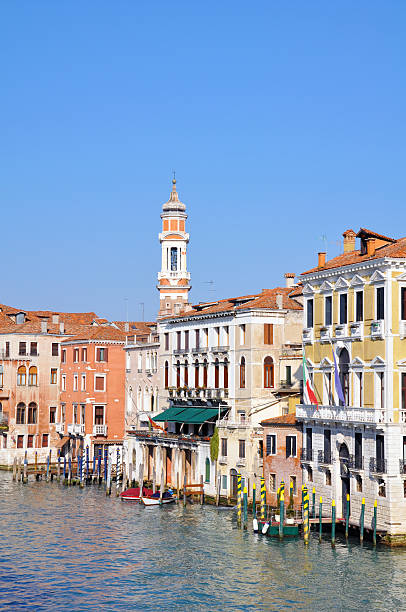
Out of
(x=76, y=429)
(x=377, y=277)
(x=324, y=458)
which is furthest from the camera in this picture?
(x=76, y=429)

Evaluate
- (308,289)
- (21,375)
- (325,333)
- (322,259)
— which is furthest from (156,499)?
(21,375)

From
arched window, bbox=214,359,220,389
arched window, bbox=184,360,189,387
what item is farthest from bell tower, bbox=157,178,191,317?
arched window, bbox=214,359,220,389

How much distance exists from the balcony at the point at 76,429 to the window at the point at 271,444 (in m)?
28.4

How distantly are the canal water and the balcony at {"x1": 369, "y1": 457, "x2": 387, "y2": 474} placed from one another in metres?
3.22

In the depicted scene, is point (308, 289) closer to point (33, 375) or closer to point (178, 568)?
point (178, 568)

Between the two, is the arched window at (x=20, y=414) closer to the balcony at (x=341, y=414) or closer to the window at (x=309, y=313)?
the balcony at (x=341, y=414)

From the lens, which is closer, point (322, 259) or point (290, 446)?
point (290, 446)

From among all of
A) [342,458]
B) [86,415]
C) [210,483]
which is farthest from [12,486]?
[342,458]

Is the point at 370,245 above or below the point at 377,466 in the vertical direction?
above

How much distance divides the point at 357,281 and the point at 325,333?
4.02 meters

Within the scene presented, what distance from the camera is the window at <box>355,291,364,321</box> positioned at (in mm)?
44594

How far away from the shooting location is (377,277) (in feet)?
141

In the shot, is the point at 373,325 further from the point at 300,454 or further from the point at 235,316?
the point at 235,316

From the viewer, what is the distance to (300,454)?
50125mm
